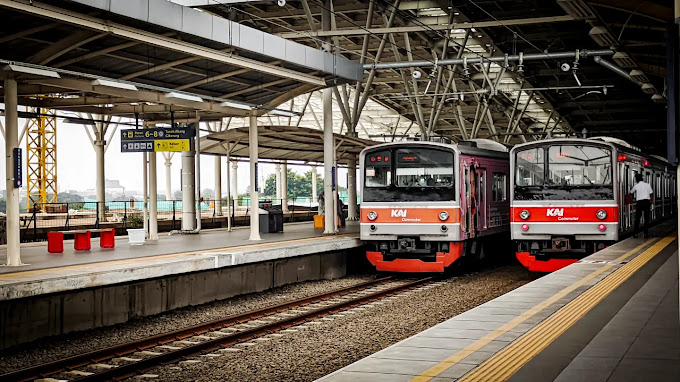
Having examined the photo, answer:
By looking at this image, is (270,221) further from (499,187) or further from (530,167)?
(530,167)

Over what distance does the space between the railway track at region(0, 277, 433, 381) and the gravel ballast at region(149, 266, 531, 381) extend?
11.2 inches

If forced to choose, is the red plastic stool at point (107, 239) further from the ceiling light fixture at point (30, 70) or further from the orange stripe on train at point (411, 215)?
the orange stripe on train at point (411, 215)

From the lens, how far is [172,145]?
58.6 ft

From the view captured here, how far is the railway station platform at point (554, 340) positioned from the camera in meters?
5.87

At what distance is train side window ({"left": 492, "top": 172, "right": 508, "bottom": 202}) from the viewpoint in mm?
19616

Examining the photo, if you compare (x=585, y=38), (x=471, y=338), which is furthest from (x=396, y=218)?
(x=585, y=38)

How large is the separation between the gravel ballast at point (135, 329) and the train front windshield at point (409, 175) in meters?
2.56

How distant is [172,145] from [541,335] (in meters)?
12.2

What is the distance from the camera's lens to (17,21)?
11141 millimetres

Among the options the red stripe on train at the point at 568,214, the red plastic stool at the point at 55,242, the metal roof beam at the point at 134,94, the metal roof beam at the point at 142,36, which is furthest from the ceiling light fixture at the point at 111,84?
the red stripe on train at the point at 568,214

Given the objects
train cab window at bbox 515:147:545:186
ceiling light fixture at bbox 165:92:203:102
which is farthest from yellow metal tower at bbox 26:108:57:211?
train cab window at bbox 515:147:545:186

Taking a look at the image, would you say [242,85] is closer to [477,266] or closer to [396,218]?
[396,218]

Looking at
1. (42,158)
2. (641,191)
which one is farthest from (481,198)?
(42,158)

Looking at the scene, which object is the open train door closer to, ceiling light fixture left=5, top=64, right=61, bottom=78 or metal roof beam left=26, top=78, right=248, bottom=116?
metal roof beam left=26, top=78, right=248, bottom=116
